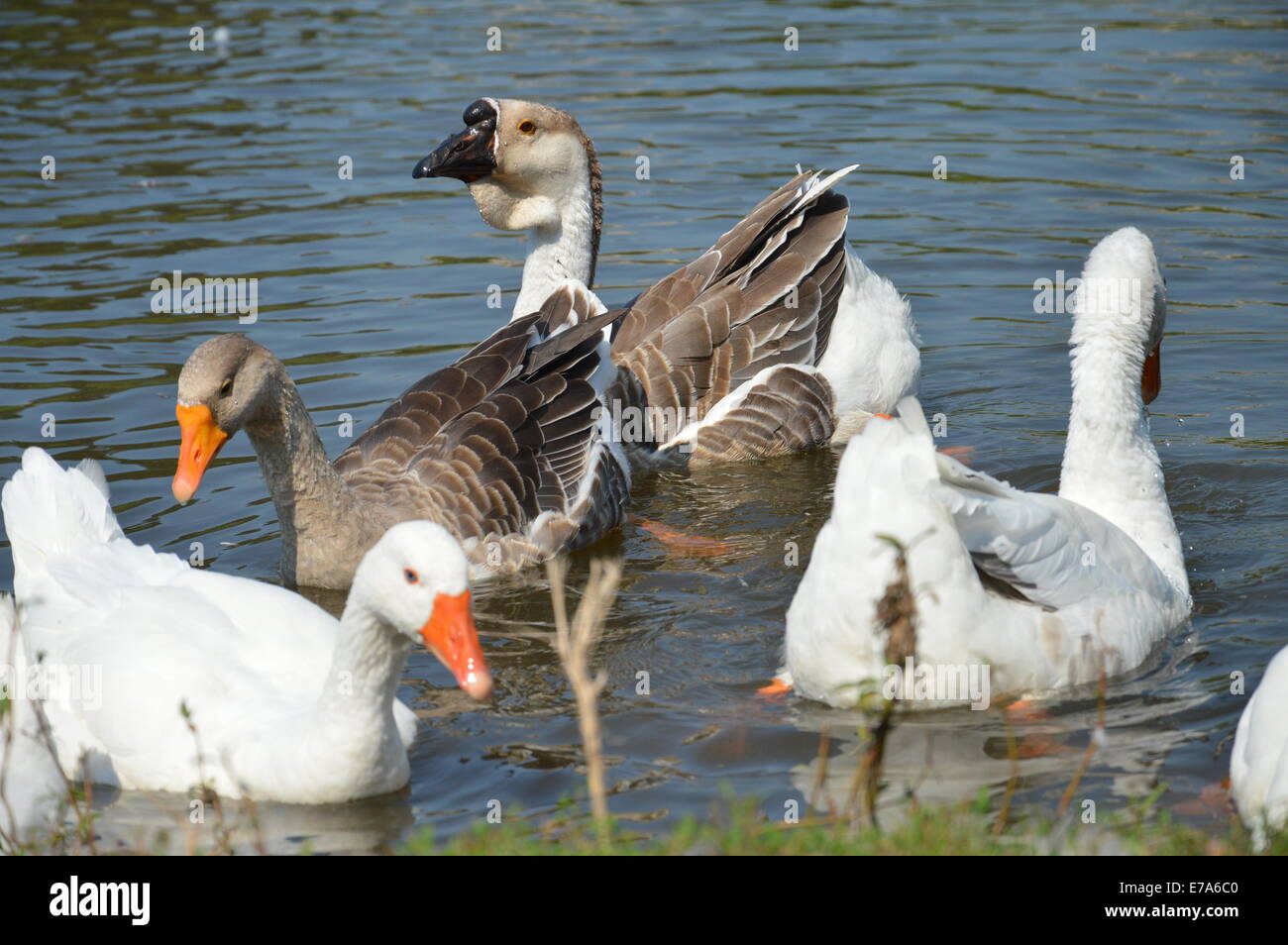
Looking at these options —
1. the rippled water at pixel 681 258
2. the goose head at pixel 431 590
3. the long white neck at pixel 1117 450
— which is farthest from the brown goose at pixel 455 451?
the long white neck at pixel 1117 450

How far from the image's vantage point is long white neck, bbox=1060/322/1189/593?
6707 millimetres

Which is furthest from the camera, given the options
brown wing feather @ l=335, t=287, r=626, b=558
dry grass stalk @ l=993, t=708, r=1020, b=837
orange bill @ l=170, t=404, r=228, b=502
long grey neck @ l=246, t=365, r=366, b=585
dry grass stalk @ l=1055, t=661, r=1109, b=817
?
brown wing feather @ l=335, t=287, r=626, b=558

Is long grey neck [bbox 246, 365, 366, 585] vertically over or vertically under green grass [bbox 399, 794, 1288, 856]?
over

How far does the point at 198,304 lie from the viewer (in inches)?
465

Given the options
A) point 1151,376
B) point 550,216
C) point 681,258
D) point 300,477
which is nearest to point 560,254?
point 550,216

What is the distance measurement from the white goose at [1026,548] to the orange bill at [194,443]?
2.79m

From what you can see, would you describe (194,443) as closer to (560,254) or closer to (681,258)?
(560,254)

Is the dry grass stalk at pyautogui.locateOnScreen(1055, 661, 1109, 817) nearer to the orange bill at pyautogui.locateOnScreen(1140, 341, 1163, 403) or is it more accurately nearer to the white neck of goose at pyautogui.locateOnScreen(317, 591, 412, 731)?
the orange bill at pyautogui.locateOnScreen(1140, 341, 1163, 403)

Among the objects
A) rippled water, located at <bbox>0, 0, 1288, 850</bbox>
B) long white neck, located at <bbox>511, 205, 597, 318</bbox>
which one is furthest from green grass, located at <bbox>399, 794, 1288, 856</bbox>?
long white neck, located at <bbox>511, 205, 597, 318</bbox>

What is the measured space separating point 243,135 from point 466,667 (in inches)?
469

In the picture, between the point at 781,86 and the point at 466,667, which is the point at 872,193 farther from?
the point at 466,667

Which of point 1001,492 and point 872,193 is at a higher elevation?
point 872,193

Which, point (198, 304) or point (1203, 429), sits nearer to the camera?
point (1203, 429)
